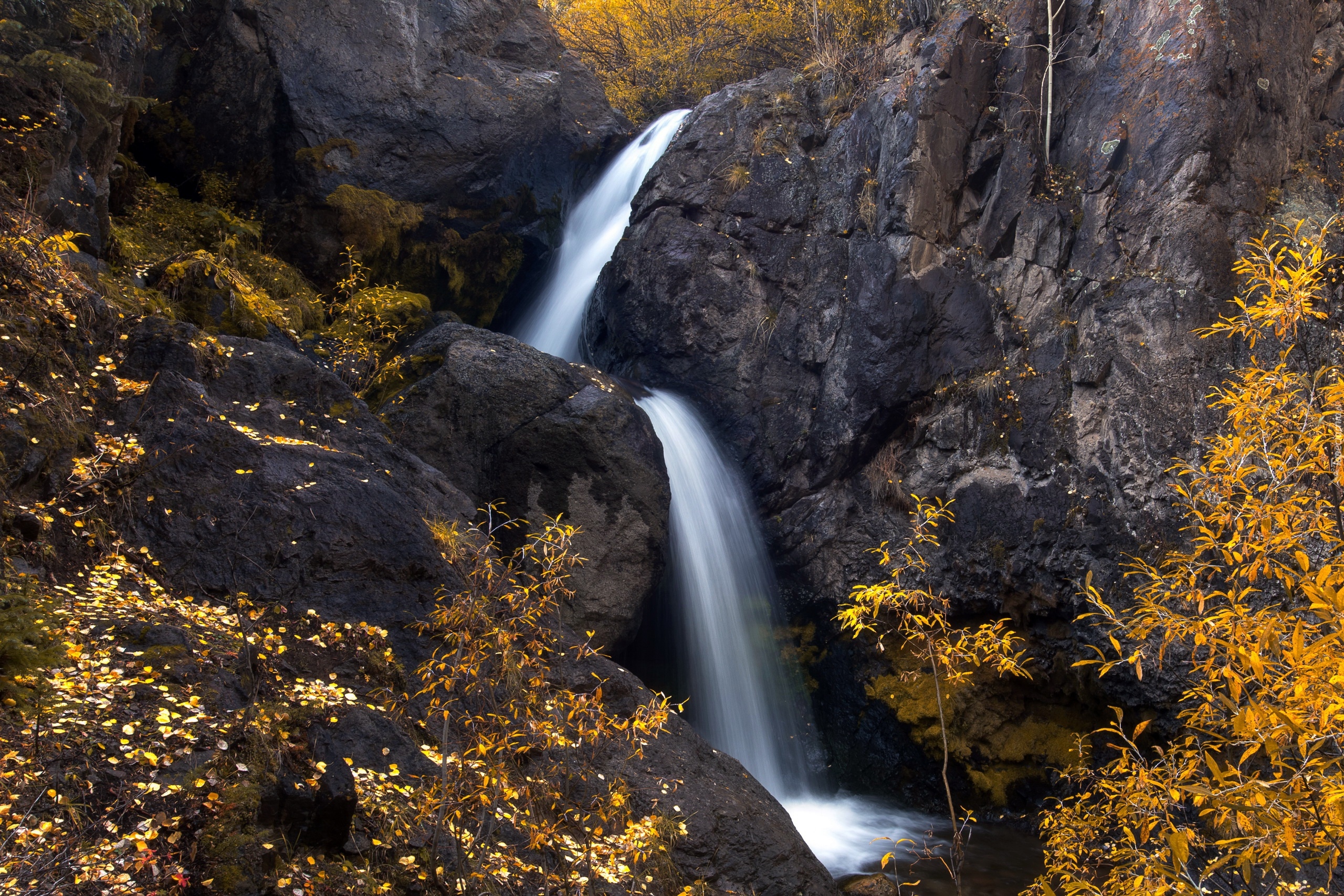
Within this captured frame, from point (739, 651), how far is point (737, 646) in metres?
0.07

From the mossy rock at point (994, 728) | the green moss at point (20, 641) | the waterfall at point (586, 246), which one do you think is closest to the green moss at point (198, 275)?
the green moss at point (20, 641)

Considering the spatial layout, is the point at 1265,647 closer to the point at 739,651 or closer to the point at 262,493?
the point at 262,493

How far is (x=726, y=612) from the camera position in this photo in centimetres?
1073

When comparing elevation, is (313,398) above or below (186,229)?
below

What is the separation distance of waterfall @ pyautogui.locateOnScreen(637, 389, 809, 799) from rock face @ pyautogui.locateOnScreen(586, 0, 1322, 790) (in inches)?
20.5

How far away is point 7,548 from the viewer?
421cm

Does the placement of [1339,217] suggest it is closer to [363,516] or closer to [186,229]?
[363,516]

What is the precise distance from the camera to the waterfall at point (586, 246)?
45.0 feet

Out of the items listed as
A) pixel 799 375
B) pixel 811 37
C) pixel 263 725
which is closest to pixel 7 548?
pixel 263 725

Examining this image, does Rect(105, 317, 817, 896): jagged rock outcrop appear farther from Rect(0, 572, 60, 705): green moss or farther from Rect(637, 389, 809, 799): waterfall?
Answer: Rect(637, 389, 809, 799): waterfall

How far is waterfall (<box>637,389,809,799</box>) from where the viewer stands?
32.7ft

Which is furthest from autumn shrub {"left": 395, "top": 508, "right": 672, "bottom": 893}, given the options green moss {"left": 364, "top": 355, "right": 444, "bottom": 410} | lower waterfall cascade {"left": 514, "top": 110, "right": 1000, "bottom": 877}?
green moss {"left": 364, "top": 355, "right": 444, "bottom": 410}

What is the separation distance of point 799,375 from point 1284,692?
9.83 m

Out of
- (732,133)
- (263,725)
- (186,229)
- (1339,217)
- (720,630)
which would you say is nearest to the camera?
(263,725)
